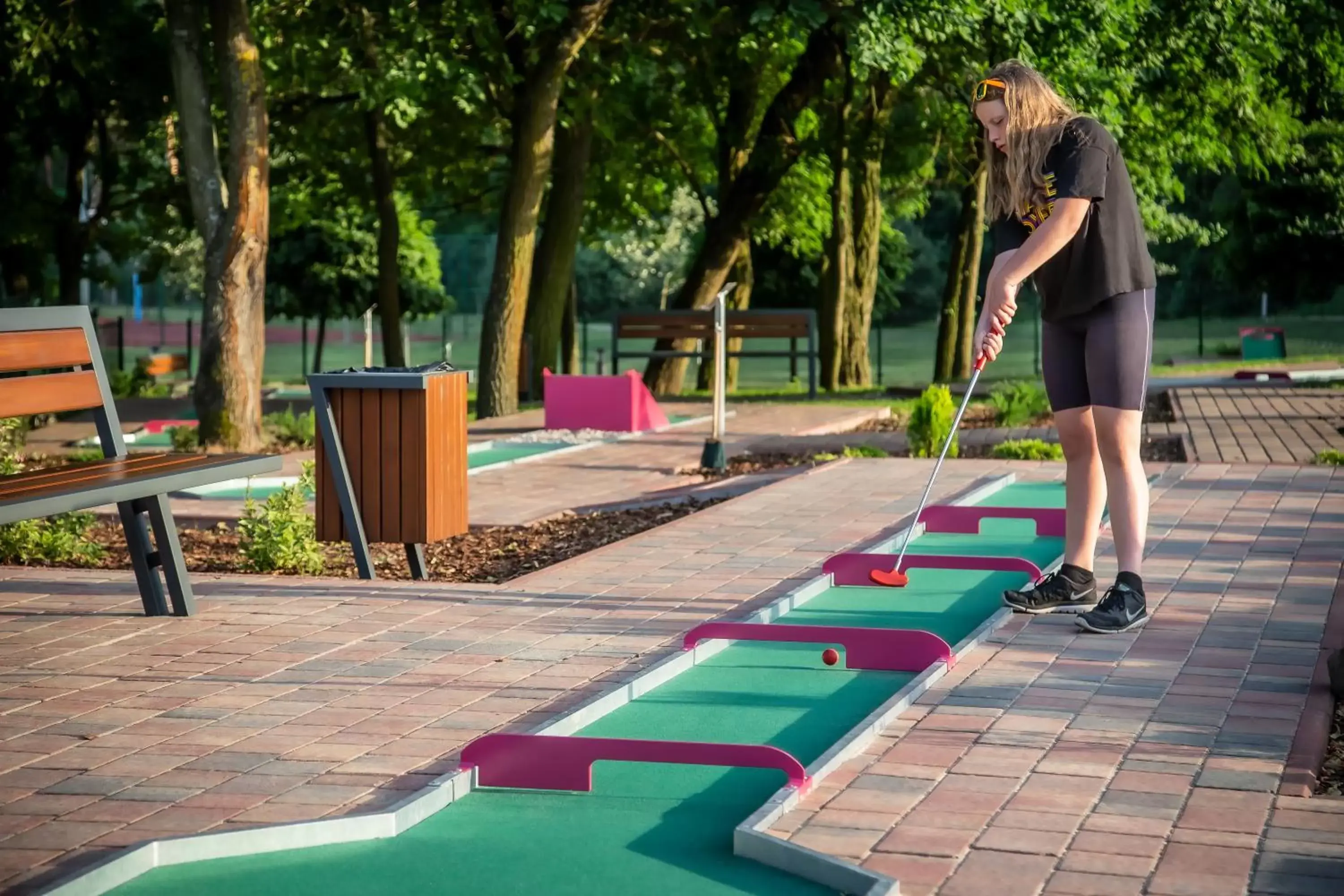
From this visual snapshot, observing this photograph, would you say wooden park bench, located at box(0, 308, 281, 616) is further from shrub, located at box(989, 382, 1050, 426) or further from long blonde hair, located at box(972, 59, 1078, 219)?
shrub, located at box(989, 382, 1050, 426)

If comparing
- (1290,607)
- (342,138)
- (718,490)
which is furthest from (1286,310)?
(1290,607)

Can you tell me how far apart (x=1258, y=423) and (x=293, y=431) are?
8.18m

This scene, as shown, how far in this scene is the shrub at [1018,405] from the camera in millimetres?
15344

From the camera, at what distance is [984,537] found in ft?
29.2

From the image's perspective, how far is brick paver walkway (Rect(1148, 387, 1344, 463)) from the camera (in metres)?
12.2

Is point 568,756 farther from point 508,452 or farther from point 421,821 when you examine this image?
point 508,452

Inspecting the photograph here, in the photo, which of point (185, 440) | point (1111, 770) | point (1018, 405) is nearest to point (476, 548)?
point (1111, 770)

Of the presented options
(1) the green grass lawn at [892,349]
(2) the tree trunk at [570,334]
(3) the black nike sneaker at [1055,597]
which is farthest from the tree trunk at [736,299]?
(3) the black nike sneaker at [1055,597]

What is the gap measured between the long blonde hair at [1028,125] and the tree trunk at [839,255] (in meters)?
17.4

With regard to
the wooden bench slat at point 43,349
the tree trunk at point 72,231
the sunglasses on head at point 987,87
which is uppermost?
the tree trunk at point 72,231

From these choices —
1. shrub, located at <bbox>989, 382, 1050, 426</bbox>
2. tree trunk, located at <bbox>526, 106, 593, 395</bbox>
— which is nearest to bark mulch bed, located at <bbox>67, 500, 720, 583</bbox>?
shrub, located at <bbox>989, 382, 1050, 426</bbox>

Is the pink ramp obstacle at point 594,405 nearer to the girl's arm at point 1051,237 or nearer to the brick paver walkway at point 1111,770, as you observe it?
the brick paver walkway at point 1111,770

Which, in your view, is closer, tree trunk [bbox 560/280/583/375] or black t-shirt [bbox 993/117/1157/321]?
black t-shirt [bbox 993/117/1157/321]

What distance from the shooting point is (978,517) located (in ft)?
27.8
